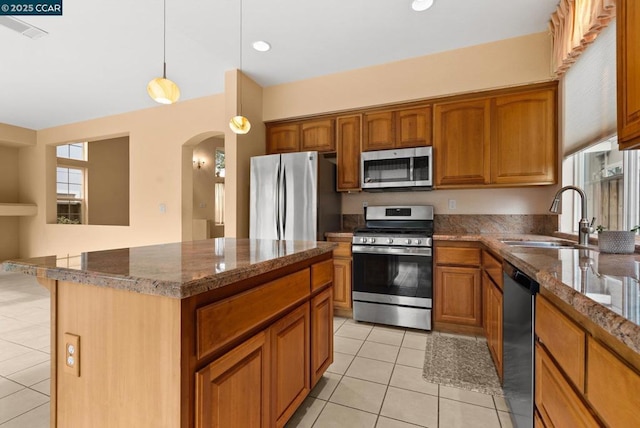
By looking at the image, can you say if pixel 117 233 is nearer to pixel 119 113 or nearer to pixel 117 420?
pixel 119 113

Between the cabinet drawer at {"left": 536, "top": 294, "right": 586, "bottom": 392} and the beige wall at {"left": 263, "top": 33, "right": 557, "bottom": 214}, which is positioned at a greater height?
the beige wall at {"left": 263, "top": 33, "right": 557, "bottom": 214}

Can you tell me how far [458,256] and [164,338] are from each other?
2565 mm

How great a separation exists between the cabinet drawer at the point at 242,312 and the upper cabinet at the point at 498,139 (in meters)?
2.28

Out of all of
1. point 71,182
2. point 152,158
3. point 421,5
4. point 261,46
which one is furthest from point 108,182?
point 421,5

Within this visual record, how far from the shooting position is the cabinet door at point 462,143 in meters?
2.99

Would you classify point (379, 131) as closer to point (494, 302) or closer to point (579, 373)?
point (494, 302)

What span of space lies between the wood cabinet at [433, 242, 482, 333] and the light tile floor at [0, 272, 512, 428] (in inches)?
12.4

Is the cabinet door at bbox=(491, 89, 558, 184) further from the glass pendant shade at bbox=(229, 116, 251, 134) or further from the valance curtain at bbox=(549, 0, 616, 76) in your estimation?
the glass pendant shade at bbox=(229, 116, 251, 134)

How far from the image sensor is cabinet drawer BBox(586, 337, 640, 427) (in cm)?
61

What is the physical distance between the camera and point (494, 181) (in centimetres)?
296

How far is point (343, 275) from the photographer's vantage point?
10.5ft

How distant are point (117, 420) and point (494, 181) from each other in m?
3.26

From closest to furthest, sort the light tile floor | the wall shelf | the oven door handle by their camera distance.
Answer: the light tile floor
the oven door handle
the wall shelf

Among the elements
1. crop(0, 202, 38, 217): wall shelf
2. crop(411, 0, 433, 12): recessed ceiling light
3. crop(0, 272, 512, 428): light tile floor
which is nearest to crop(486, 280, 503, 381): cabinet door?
crop(0, 272, 512, 428): light tile floor
